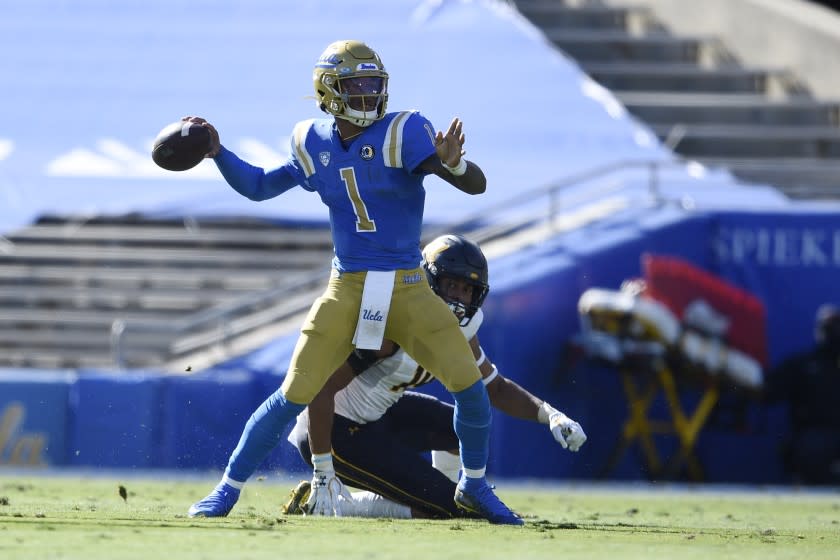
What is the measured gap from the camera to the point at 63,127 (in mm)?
15297

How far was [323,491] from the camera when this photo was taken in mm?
5629

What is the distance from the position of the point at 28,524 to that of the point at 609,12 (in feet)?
43.4

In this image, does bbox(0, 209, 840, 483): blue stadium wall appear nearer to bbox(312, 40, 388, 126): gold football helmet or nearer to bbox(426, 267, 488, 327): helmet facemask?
bbox(426, 267, 488, 327): helmet facemask

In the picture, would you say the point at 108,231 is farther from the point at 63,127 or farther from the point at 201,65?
the point at 201,65

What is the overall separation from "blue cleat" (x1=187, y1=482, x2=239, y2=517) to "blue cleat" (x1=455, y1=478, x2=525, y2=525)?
0.80 meters

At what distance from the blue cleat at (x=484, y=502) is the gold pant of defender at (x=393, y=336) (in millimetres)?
396

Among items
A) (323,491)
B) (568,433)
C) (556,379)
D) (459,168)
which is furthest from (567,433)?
(556,379)

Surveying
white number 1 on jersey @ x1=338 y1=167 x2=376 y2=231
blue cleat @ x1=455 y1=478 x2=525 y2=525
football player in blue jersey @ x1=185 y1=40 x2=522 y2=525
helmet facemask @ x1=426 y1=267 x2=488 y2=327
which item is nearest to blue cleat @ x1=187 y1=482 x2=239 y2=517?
football player in blue jersey @ x1=185 y1=40 x2=522 y2=525

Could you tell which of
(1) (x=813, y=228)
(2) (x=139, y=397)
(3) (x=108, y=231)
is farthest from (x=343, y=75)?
(3) (x=108, y=231)

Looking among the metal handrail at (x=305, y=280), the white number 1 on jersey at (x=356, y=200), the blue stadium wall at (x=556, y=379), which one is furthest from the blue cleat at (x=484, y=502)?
the metal handrail at (x=305, y=280)

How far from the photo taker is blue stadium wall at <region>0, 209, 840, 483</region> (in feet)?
32.3

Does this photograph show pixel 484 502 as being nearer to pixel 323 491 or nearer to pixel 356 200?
pixel 323 491

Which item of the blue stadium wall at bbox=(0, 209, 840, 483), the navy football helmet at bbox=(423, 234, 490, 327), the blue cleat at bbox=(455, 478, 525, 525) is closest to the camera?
the blue cleat at bbox=(455, 478, 525, 525)

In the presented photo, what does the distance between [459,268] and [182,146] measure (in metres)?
1.13
